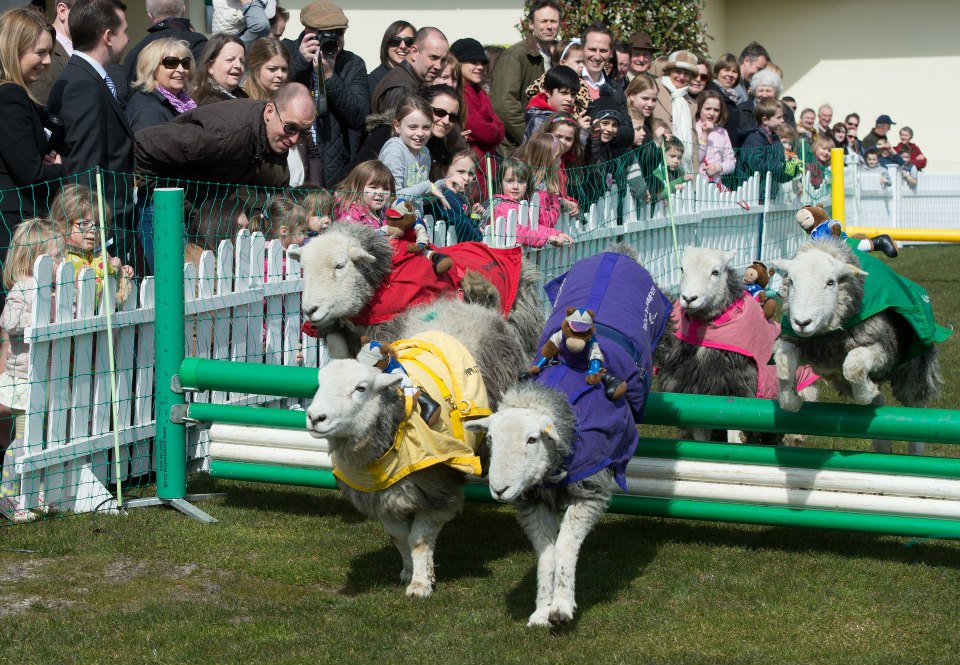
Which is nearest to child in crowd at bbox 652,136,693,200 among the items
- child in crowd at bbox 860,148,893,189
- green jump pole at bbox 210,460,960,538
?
green jump pole at bbox 210,460,960,538

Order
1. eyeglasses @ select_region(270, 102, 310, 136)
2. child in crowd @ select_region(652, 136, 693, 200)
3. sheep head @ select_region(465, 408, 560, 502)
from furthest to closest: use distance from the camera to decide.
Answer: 1. child in crowd @ select_region(652, 136, 693, 200)
2. eyeglasses @ select_region(270, 102, 310, 136)
3. sheep head @ select_region(465, 408, 560, 502)

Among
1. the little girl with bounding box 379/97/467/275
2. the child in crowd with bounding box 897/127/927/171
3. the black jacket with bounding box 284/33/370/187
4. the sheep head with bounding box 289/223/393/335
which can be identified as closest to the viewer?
the sheep head with bounding box 289/223/393/335

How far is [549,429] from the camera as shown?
4.73 m

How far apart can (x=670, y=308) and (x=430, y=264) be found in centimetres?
130

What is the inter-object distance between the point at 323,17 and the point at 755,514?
5.50 m

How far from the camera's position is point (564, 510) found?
5.04 m

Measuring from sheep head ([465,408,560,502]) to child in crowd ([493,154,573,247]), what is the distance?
4170 mm

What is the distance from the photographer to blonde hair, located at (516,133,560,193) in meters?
9.41

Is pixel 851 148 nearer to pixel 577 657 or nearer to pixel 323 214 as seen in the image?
pixel 323 214

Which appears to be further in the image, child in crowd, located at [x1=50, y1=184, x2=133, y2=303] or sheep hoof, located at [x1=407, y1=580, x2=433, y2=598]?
child in crowd, located at [x1=50, y1=184, x2=133, y2=303]

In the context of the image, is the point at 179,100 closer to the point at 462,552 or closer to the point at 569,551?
the point at 462,552

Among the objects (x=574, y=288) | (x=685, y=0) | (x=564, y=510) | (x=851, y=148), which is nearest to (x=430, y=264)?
(x=574, y=288)

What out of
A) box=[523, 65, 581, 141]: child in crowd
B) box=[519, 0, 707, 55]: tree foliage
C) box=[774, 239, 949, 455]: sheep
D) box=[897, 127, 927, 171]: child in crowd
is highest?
box=[519, 0, 707, 55]: tree foliage

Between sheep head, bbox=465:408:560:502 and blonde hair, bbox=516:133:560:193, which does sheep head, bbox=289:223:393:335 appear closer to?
sheep head, bbox=465:408:560:502
